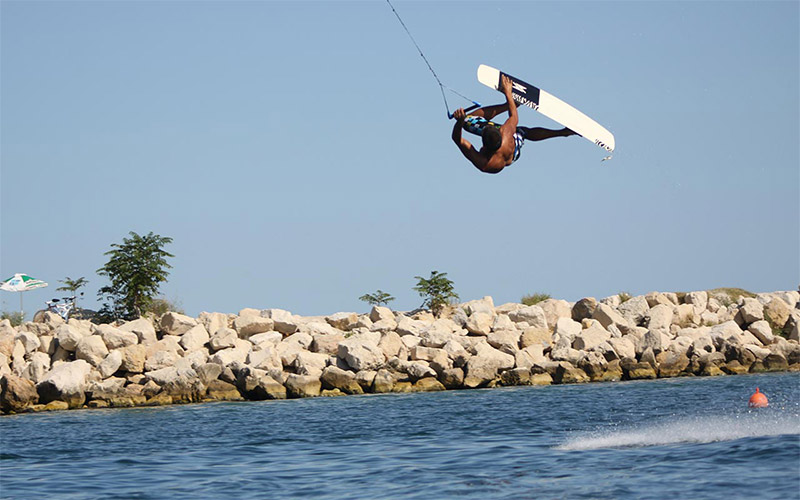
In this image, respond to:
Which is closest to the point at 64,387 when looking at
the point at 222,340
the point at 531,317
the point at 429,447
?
the point at 222,340

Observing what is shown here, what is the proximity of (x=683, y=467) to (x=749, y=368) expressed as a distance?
19.0 m

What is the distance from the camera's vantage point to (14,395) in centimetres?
2572

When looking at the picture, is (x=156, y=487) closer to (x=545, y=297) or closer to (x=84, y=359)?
(x=84, y=359)

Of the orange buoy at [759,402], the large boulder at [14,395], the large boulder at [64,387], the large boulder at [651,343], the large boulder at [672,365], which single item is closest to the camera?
the orange buoy at [759,402]

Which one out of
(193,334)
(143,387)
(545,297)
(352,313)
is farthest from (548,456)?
(545,297)

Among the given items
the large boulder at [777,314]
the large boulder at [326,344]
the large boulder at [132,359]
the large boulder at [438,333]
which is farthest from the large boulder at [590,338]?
the large boulder at [132,359]

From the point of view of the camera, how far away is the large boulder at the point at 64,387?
26062 millimetres

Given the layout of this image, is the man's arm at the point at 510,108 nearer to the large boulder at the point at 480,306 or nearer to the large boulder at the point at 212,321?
the large boulder at the point at 212,321

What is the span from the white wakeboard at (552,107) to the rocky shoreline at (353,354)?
1445 centimetres

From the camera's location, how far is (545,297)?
4109 centimetres

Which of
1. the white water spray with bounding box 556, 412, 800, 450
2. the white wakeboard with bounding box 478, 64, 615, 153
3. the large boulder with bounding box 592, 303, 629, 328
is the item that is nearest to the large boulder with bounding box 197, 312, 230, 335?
the large boulder with bounding box 592, 303, 629, 328

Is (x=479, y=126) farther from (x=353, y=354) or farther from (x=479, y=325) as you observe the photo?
(x=479, y=325)

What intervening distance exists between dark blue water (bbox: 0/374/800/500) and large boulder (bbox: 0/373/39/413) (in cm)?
145

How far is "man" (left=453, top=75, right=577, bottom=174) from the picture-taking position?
11.9m
